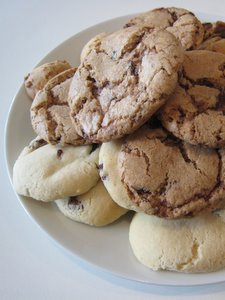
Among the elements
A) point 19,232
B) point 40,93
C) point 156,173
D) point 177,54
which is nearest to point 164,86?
point 177,54

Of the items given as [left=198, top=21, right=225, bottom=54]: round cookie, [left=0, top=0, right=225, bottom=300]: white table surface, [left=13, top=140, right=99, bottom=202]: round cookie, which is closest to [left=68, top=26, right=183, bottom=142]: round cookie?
[left=13, top=140, right=99, bottom=202]: round cookie

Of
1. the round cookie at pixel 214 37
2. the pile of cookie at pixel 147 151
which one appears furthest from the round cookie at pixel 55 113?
the round cookie at pixel 214 37

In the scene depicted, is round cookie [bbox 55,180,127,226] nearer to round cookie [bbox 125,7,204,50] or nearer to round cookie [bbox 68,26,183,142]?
round cookie [bbox 68,26,183,142]

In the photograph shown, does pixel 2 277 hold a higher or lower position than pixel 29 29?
lower

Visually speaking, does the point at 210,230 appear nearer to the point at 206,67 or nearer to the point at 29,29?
the point at 206,67

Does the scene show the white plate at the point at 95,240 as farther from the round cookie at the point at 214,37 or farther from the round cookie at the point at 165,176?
the round cookie at the point at 214,37

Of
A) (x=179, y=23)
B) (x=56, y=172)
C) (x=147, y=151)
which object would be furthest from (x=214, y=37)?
(x=56, y=172)
